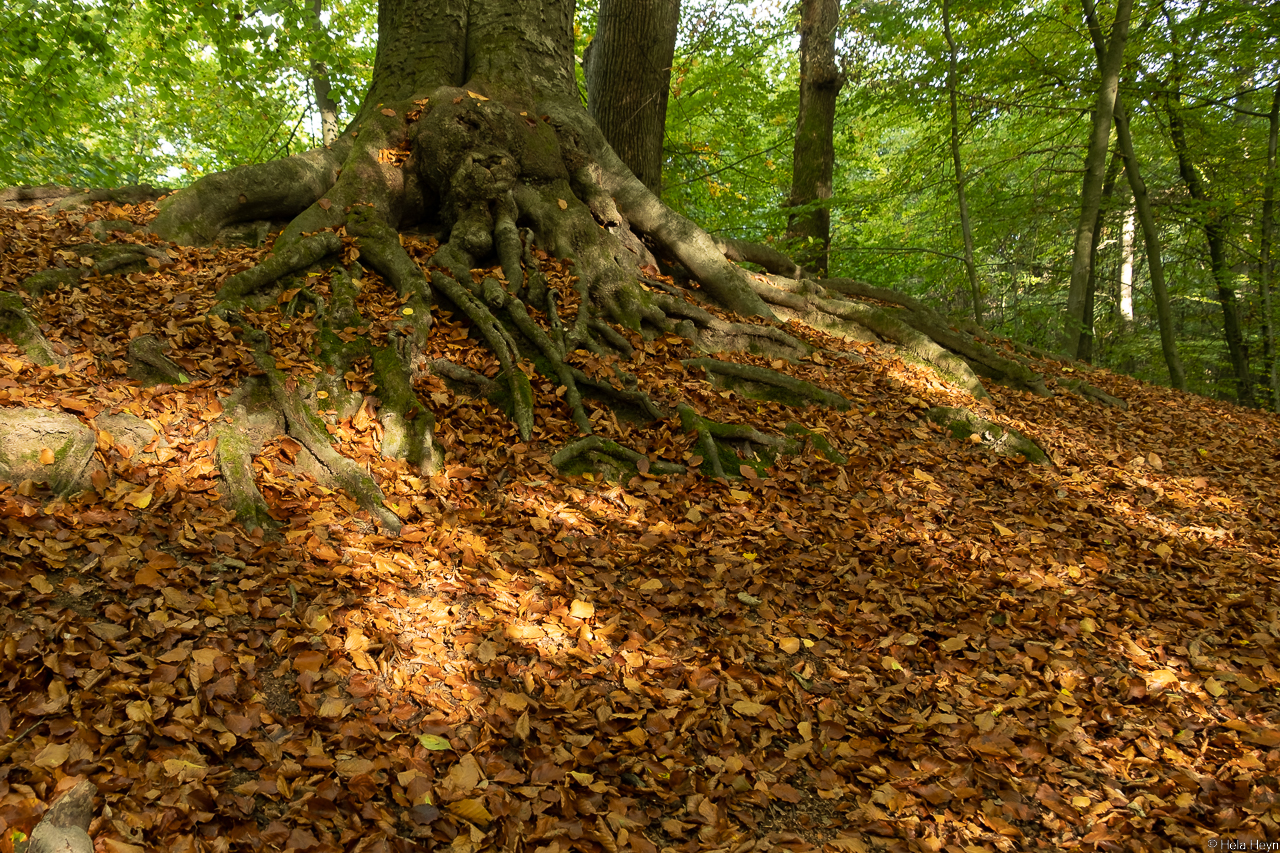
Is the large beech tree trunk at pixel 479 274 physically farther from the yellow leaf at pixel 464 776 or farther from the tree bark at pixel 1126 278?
the tree bark at pixel 1126 278

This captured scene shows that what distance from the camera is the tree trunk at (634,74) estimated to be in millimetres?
8406

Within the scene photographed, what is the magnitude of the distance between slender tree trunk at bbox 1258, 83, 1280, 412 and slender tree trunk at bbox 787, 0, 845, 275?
7943 millimetres

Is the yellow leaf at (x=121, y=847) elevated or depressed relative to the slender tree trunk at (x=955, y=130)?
depressed

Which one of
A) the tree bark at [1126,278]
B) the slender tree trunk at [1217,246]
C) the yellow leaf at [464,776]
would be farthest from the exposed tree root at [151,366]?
the tree bark at [1126,278]

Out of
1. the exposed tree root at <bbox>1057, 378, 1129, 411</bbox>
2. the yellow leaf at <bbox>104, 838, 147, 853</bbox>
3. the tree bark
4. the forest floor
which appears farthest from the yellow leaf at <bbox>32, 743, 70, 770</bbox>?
the tree bark

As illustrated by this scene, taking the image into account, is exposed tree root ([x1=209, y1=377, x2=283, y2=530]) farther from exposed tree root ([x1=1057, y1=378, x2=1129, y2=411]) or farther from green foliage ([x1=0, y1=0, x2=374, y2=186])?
exposed tree root ([x1=1057, y1=378, x2=1129, y2=411])

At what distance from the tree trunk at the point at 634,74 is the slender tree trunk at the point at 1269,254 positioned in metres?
11.3

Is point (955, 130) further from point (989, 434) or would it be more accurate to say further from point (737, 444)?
point (737, 444)

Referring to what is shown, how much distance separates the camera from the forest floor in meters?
2.37

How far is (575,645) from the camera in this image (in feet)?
10.9

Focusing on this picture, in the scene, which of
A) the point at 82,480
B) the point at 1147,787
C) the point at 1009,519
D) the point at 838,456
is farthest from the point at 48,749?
the point at 1009,519

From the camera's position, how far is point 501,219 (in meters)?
6.12

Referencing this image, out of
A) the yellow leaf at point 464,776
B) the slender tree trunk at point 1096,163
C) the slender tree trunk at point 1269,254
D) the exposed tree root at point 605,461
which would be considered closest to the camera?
the yellow leaf at point 464,776

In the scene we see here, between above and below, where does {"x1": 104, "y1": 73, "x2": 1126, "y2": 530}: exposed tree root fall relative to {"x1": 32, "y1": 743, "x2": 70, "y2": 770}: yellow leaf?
above
